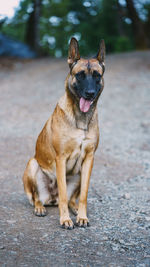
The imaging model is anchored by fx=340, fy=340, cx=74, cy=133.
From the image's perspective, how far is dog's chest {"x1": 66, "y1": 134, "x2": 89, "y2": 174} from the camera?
13.6 feet

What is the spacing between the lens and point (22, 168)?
22.7ft

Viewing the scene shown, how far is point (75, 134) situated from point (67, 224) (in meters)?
1.09

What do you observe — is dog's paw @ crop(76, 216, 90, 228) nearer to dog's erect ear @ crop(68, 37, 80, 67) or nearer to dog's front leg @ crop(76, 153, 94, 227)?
dog's front leg @ crop(76, 153, 94, 227)

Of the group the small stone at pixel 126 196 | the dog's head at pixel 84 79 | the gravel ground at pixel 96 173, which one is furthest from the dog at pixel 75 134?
the small stone at pixel 126 196

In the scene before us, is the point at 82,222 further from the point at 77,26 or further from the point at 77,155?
the point at 77,26

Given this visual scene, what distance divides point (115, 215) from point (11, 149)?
4.14 meters

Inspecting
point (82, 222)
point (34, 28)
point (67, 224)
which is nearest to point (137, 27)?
point (34, 28)

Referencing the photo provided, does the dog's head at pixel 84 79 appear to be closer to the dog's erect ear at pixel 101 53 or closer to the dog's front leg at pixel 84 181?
the dog's erect ear at pixel 101 53

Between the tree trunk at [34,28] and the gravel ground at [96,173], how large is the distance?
129 inches

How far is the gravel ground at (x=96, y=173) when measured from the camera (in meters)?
3.43

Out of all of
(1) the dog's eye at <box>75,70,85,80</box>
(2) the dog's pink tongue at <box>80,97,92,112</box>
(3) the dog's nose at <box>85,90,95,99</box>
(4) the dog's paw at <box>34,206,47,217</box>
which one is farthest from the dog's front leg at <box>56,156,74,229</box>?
(1) the dog's eye at <box>75,70,85,80</box>

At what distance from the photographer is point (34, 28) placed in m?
19.8

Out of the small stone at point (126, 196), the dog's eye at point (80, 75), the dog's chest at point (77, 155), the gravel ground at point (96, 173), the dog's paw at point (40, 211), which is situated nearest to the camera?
the gravel ground at point (96, 173)

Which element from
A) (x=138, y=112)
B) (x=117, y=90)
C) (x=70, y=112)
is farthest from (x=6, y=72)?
(x=70, y=112)
